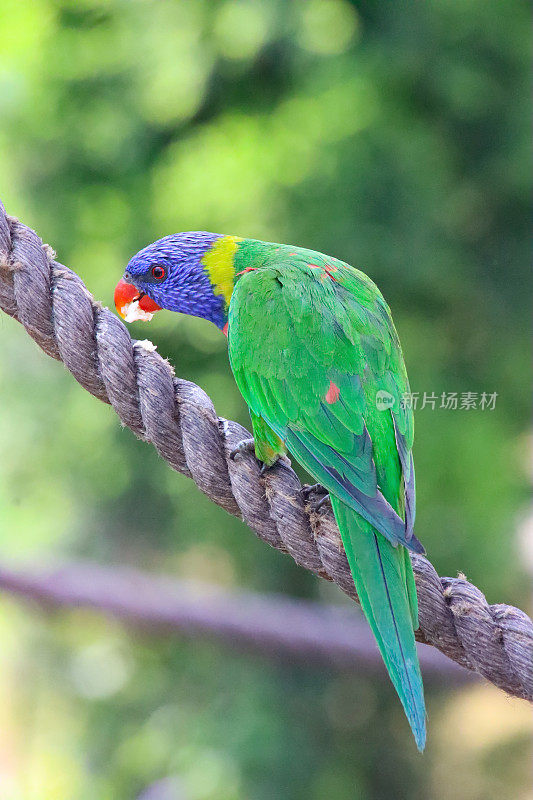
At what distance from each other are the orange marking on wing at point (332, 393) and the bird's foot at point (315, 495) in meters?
0.12

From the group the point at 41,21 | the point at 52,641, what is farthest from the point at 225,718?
the point at 41,21

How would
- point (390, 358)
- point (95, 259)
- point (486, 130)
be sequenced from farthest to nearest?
point (486, 130) < point (95, 259) < point (390, 358)

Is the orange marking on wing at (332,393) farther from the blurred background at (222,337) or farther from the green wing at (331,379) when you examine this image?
the blurred background at (222,337)

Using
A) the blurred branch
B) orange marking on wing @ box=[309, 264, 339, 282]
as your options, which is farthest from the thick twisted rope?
the blurred branch

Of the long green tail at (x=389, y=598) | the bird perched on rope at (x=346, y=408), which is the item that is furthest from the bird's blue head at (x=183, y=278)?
the long green tail at (x=389, y=598)

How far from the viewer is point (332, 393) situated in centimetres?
89

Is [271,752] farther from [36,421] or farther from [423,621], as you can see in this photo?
[423,621]

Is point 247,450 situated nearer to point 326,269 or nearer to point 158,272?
point 326,269

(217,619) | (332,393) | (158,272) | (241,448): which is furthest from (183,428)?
(217,619)

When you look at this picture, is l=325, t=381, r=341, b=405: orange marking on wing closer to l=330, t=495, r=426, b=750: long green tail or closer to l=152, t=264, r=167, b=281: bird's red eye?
l=330, t=495, r=426, b=750: long green tail

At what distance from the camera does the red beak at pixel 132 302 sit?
4.00 ft

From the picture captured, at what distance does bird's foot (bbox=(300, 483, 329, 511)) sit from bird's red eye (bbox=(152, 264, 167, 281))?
0.43 m

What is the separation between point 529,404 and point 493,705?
107 cm

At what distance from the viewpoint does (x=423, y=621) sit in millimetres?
839
